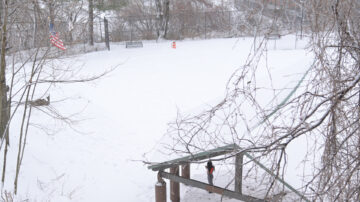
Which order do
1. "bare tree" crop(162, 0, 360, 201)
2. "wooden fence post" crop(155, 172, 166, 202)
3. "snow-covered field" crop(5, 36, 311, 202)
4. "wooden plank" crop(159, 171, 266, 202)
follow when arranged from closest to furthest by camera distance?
"bare tree" crop(162, 0, 360, 201) → "wooden plank" crop(159, 171, 266, 202) → "wooden fence post" crop(155, 172, 166, 202) → "snow-covered field" crop(5, 36, 311, 202)

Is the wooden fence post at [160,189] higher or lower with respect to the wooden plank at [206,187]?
lower

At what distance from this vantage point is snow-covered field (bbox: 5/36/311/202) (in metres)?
Result: 8.05

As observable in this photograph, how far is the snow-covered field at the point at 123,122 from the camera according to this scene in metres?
8.05

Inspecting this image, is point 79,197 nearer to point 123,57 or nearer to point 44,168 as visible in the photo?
point 44,168

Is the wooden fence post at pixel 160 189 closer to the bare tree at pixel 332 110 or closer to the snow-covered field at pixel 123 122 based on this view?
the snow-covered field at pixel 123 122

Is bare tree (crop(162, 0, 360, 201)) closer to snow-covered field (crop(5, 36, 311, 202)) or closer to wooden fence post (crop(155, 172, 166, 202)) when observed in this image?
snow-covered field (crop(5, 36, 311, 202))

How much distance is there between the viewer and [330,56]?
3113mm

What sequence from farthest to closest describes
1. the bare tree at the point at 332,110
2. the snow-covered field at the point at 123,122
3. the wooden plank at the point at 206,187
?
the snow-covered field at the point at 123,122
the wooden plank at the point at 206,187
the bare tree at the point at 332,110

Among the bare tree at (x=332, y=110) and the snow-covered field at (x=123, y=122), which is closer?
the bare tree at (x=332, y=110)

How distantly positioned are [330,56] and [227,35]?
25.5m

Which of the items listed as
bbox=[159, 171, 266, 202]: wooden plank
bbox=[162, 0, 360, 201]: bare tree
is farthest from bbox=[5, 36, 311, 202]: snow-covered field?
bbox=[162, 0, 360, 201]: bare tree

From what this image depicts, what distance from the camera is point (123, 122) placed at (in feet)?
39.7

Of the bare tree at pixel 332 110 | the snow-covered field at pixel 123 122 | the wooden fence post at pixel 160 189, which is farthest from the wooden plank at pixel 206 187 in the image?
the bare tree at pixel 332 110

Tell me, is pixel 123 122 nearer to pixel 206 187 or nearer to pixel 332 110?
pixel 206 187
